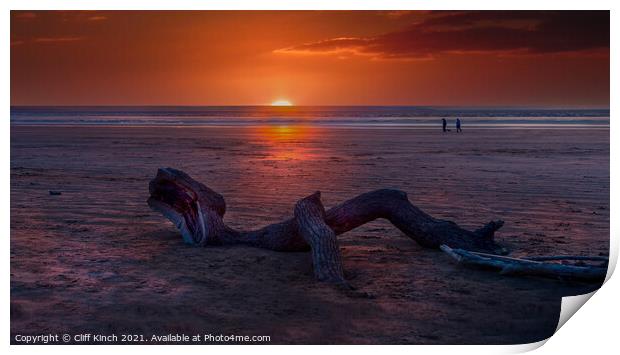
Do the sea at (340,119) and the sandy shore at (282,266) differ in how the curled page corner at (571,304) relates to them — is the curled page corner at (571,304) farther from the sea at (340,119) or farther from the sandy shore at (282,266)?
the sea at (340,119)

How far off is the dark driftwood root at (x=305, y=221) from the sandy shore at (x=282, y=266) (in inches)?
7.3

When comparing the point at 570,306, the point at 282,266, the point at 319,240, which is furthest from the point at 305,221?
the point at 570,306

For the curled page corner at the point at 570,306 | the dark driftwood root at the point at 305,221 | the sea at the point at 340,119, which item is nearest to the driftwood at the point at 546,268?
the curled page corner at the point at 570,306

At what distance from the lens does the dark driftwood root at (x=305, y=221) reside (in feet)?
25.3

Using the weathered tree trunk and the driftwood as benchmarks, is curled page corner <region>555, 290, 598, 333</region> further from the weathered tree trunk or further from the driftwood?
the weathered tree trunk

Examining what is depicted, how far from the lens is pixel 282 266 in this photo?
7.30m

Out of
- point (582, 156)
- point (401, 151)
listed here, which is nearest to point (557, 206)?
point (582, 156)

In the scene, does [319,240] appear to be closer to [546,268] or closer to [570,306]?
[546,268]

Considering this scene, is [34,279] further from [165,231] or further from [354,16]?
[354,16]

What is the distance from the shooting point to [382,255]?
7.80 meters

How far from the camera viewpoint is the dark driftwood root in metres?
7.73

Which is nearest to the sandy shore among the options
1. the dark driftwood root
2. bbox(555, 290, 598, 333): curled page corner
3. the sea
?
bbox(555, 290, 598, 333): curled page corner

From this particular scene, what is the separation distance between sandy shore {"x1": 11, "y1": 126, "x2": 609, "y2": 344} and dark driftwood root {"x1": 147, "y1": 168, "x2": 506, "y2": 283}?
0.19 m
